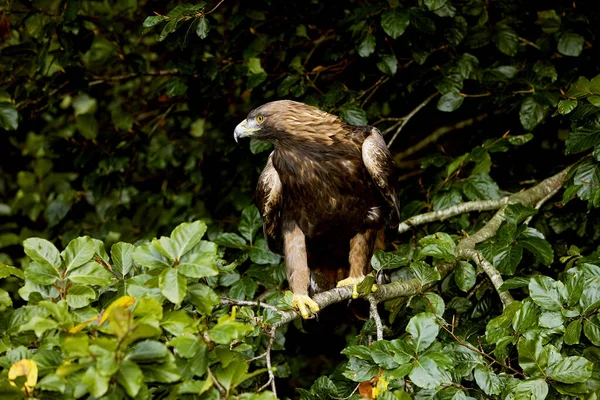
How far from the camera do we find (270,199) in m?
4.06

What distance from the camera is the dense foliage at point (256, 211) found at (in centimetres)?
218

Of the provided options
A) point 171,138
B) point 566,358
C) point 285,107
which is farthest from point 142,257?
point 171,138

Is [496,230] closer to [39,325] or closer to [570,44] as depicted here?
[570,44]

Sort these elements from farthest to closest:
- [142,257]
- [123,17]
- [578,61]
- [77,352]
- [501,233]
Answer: [123,17] → [578,61] → [501,233] → [142,257] → [77,352]

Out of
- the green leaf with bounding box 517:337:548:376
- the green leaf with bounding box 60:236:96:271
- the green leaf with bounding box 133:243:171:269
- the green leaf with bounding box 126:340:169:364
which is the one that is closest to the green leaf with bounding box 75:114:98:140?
the green leaf with bounding box 60:236:96:271

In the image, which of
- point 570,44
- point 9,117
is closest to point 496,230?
point 570,44

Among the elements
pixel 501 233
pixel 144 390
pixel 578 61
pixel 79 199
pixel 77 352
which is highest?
pixel 77 352

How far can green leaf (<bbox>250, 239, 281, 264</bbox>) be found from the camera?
3.92 m

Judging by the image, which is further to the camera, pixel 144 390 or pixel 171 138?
pixel 171 138

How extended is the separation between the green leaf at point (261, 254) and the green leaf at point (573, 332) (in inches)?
71.2

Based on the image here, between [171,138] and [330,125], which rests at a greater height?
[330,125]

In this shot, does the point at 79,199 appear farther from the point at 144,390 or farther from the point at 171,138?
the point at 144,390

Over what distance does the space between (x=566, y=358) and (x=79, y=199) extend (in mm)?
3801

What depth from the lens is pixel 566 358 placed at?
2.40 meters
